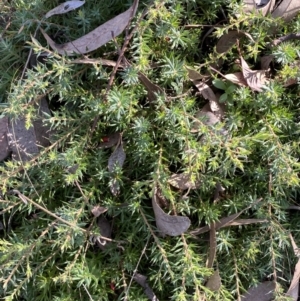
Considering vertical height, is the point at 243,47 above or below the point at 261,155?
above

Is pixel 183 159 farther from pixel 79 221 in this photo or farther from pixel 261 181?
pixel 79 221

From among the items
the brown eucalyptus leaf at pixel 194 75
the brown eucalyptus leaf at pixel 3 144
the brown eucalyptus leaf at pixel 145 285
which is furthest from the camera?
the brown eucalyptus leaf at pixel 3 144

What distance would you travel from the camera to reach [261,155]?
5.72 ft

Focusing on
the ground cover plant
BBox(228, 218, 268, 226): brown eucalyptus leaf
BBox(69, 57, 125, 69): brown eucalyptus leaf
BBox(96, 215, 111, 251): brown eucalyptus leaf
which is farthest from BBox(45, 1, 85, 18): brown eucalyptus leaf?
BBox(228, 218, 268, 226): brown eucalyptus leaf

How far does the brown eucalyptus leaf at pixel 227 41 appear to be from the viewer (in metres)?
1.79

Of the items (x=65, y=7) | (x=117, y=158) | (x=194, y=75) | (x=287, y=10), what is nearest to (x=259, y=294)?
(x=117, y=158)

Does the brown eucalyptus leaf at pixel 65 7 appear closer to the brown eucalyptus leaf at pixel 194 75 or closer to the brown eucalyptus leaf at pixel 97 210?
the brown eucalyptus leaf at pixel 194 75

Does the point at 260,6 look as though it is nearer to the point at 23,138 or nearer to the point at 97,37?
the point at 97,37

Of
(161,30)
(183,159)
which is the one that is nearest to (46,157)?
(183,159)

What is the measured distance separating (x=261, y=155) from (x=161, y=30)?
0.62 m

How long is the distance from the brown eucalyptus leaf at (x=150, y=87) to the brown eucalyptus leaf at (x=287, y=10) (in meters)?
0.57

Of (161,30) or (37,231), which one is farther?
(37,231)

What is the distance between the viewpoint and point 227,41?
180cm

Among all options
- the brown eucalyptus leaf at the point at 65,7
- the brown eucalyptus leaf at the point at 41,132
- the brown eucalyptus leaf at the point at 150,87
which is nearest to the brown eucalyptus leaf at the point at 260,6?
the brown eucalyptus leaf at the point at 150,87
